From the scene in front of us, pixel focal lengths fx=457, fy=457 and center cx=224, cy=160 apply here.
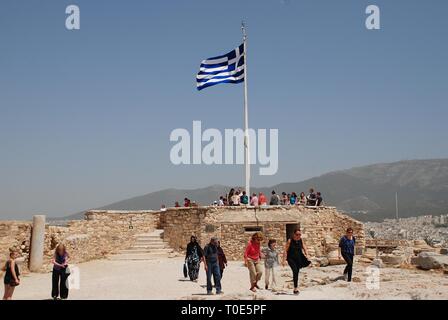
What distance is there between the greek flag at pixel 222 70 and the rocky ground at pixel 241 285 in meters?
10.1

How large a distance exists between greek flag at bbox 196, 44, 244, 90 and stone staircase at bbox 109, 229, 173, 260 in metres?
8.66

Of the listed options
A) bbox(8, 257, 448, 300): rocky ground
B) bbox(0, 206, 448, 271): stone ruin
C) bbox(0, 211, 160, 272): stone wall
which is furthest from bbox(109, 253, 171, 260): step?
bbox(8, 257, 448, 300): rocky ground

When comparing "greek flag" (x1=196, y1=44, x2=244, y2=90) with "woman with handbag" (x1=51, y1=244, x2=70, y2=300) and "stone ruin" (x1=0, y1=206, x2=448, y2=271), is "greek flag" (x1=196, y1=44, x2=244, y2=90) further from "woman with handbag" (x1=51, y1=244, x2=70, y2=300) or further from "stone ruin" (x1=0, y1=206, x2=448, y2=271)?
"woman with handbag" (x1=51, y1=244, x2=70, y2=300)

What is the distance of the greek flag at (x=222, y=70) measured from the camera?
24375 mm

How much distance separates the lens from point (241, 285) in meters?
14.7

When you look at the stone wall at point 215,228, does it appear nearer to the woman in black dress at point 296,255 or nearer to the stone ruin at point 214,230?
the stone ruin at point 214,230

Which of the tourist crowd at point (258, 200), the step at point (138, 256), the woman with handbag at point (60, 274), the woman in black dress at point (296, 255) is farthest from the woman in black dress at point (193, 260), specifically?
the tourist crowd at point (258, 200)

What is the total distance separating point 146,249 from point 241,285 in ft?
35.1

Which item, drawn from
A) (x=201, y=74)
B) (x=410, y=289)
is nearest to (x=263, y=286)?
(x=410, y=289)

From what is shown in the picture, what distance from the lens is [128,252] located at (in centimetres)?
2416

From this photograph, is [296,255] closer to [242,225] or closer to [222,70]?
[242,225]
